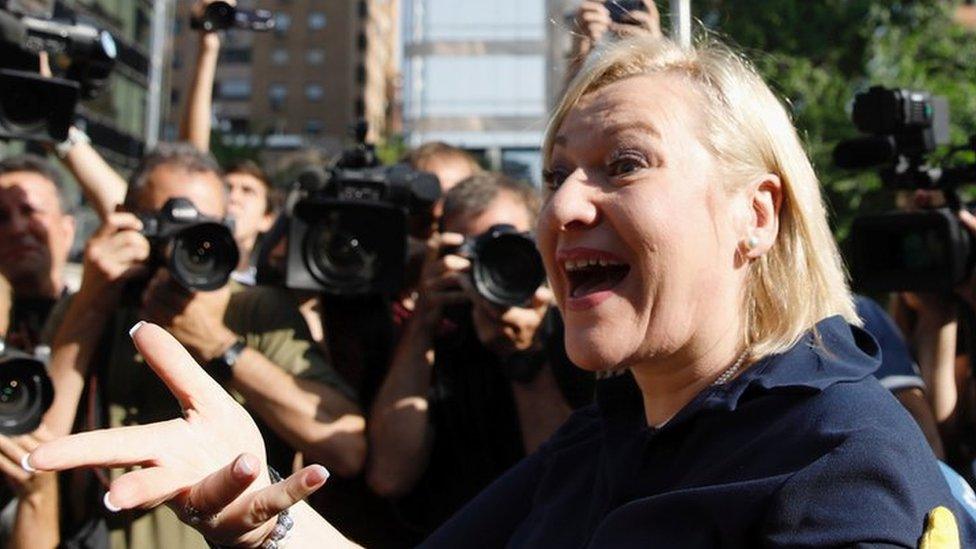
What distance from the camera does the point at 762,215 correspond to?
5.76 feet

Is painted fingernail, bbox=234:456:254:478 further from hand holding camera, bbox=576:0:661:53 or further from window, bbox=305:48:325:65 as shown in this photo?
window, bbox=305:48:325:65

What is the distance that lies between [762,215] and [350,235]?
166 cm

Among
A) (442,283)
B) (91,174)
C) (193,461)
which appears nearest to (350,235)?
(442,283)

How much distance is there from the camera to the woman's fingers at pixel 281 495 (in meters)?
1.44

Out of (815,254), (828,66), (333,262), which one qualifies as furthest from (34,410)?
(828,66)

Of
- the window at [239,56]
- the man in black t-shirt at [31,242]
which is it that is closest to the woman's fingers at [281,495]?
the man in black t-shirt at [31,242]

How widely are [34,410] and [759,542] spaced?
6.24 ft

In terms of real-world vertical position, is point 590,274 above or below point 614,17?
below

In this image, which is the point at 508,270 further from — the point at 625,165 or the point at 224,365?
the point at 625,165

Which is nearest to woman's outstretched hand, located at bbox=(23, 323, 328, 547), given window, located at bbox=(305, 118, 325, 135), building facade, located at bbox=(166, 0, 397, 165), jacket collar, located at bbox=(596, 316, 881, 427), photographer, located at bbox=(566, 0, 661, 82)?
jacket collar, located at bbox=(596, 316, 881, 427)

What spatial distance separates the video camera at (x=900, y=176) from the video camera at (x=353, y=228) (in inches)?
44.6

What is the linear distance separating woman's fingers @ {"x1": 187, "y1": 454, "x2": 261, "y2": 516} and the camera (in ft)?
5.11

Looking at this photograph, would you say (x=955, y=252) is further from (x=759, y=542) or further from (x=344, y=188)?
(x=759, y=542)

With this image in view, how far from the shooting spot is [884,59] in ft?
68.3
